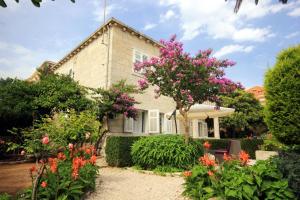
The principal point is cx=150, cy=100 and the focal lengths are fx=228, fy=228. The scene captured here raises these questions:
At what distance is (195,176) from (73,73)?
14.9 m

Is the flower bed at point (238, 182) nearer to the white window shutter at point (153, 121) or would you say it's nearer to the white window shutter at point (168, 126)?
the white window shutter at point (153, 121)

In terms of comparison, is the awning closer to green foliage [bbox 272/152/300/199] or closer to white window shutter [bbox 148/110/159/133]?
white window shutter [bbox 148/110/159/133]

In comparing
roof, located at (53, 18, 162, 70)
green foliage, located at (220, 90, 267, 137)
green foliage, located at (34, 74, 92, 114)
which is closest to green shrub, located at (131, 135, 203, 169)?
green foliage, located at (34, 74, 92, 114)

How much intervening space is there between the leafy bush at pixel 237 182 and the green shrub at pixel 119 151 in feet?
15.7

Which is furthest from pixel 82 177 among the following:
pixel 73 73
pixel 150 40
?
pixel 73 73

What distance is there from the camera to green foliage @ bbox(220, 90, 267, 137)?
20156 millimetres

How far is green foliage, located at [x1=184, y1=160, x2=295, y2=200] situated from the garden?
0.02 meters

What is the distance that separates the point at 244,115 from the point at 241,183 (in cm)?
1743

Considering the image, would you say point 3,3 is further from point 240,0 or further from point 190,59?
point 190,59

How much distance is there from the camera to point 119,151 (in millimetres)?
9516

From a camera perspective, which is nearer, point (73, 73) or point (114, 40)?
point (114, 40)

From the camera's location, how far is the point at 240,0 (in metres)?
2.47

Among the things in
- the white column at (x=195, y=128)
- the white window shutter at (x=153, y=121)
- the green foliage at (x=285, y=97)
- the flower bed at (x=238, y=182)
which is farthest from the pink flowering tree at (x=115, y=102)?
the white column at (x=195, y=128)

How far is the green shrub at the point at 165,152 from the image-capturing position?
8.18m
